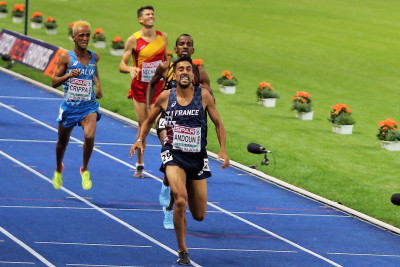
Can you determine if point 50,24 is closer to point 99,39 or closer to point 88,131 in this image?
point 99,39

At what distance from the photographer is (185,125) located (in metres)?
11.6

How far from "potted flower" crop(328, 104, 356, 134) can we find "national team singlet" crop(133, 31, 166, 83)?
278 inches

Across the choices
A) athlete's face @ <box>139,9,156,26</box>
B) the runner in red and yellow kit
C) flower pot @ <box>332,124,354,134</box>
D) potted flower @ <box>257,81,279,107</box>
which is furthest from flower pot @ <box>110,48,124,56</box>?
athlete's face @ <box>139,9,156,26</box>

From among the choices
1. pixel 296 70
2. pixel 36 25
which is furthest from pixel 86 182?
pixel 36 25

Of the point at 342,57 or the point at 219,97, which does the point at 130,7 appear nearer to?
the point at 342,57

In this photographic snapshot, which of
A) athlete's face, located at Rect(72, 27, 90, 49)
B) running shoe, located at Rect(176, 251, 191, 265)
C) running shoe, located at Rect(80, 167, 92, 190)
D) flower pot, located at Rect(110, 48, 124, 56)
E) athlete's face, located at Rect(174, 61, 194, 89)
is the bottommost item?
running shoe, located at Rect(176, 251, 191, 265)

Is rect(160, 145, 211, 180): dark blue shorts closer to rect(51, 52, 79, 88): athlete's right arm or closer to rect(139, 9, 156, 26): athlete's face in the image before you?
rect(51, 52, 79, 88): athlete's right arm

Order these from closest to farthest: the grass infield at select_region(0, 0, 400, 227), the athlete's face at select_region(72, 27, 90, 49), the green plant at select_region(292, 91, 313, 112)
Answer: the athlete's face at select_region(72, 27, 90, 49) → the grass infield at select_region(0, 0, 400, 227) → the green plant at select_region(292, 91, 313, 112)

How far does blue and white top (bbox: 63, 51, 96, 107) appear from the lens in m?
14.1

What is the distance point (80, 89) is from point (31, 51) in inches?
587

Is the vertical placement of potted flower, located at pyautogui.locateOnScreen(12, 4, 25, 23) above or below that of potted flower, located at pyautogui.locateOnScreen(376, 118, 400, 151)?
above

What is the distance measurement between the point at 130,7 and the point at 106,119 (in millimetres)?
25254

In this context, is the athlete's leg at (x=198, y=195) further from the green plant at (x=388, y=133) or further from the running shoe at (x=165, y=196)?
the green plant at (x=388, y=133)

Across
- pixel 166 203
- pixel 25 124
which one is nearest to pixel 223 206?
pixel 166 203
